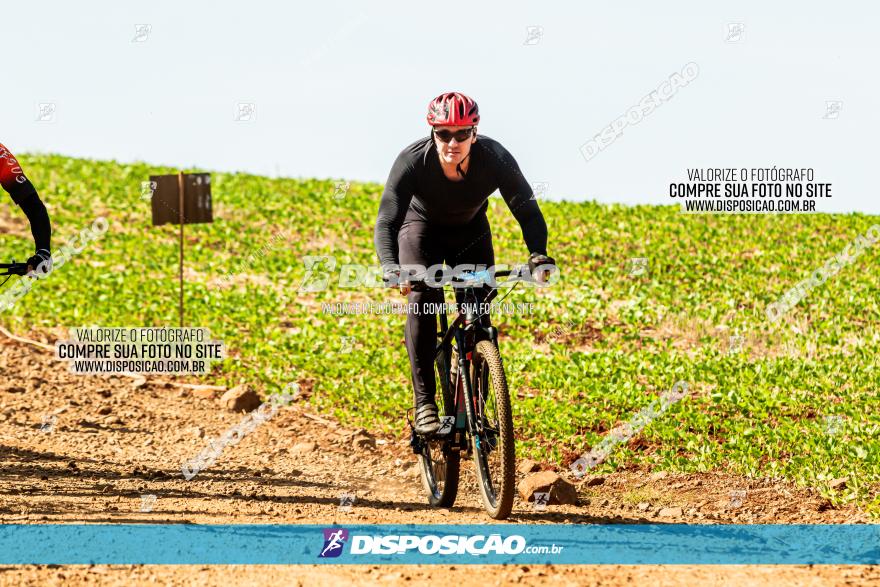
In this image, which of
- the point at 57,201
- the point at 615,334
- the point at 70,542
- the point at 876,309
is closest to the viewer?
the point at 70,542

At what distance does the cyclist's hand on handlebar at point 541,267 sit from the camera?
7289 millimetres

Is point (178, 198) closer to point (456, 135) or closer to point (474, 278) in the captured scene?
point (456, 135)

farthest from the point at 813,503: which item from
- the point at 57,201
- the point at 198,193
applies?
the point at 57,201

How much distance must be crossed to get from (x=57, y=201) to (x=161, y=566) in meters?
23.8

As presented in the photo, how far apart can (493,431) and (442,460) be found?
3.42ft

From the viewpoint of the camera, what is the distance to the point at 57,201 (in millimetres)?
28141

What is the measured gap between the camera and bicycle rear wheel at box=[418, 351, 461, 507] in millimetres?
7809

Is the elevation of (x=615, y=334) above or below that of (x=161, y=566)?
above

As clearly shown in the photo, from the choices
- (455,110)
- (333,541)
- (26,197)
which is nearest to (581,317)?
(455,110)

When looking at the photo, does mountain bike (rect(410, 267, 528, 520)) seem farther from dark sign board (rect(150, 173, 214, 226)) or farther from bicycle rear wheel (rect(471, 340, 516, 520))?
dark sign board (rect(150, 173, 214, 226))

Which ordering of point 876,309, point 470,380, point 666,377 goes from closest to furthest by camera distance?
point 470,380 < point 666,377 < point 876,309

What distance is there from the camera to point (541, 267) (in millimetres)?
7289

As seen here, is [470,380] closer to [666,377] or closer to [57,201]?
[666,377]

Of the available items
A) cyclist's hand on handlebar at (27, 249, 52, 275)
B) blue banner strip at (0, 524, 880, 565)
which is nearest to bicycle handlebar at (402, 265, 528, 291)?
blue banner strip at (0, 524, 880, 565)
